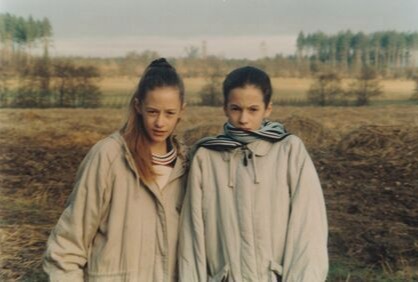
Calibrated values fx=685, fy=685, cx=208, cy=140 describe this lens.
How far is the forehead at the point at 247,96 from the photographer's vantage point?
236cm

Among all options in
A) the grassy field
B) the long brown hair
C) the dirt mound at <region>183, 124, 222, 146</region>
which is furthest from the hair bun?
the grassy field

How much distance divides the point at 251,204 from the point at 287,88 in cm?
398

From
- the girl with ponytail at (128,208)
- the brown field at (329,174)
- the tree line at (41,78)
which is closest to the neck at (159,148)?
the girl with ponytail at (128,208)

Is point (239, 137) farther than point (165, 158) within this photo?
No

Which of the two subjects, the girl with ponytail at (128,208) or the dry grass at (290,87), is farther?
the dry grass at (290,87)

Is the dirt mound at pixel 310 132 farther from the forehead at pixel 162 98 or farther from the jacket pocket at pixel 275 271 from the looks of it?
the jacket pocket at pixel 275 271

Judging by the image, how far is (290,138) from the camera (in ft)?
7.73

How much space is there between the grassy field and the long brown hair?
3636 millimetres

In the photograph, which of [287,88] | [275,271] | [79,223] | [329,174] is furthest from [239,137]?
[287,88]

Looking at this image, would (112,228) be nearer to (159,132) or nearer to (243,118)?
(159,132)

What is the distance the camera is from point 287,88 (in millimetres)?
6168

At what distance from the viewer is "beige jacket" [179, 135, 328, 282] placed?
2.25 metres

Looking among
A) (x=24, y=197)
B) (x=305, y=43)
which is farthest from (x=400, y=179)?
(x=24, y=197)

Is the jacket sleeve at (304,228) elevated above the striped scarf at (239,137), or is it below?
below
